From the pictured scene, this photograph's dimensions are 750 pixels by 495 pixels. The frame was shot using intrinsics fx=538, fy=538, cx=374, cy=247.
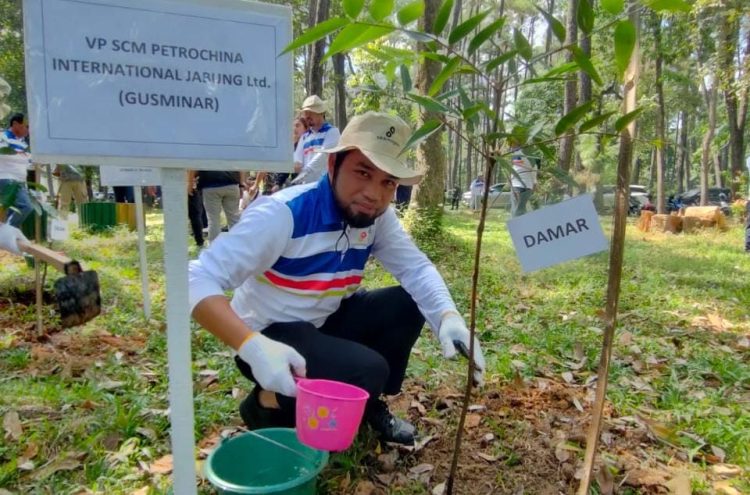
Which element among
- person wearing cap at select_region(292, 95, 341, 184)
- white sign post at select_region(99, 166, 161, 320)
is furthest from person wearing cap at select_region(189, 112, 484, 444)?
person wearing cap at select_region(292, 95, 341, 184)

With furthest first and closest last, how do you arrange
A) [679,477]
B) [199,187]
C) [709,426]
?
1. [199,187]
2. [709,426]
3. [679,477]

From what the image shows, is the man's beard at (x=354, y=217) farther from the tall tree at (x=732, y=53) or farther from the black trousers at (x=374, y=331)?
the tall tree at (x=732, y=53)

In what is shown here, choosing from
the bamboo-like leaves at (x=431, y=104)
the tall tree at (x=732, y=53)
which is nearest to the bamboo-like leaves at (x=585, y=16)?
the bamboo-like leaves at (x=431, y=104)

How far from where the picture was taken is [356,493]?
163 centimetres

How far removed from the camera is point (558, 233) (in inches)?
51.8

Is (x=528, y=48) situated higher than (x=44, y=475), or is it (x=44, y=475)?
(x=528, y=48)

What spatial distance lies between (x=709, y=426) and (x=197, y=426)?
1.92 meters

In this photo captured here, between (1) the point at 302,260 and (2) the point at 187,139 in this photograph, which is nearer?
(2) the point at 187,139

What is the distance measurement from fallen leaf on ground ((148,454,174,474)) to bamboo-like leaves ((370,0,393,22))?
1.54 metres

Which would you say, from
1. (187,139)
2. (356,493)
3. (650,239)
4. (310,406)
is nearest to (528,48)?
(187,139)

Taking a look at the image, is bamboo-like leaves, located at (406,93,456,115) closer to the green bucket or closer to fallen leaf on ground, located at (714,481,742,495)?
the green bucket

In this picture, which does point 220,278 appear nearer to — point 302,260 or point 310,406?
point 302,260

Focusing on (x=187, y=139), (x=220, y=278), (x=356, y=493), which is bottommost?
(x=356, y=493)

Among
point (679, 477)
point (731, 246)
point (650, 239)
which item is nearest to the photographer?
point (679, 477)
